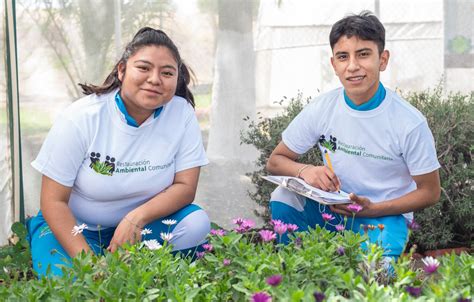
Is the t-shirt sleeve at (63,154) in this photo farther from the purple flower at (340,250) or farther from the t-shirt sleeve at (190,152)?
the purple flower at (340,250)

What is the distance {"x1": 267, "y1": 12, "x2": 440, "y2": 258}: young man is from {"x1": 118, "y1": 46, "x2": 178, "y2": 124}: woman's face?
727 millimetres

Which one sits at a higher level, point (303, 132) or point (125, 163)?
point (303, 132)

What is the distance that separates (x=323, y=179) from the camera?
3684mm

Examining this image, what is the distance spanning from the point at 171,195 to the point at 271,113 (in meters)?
2.27

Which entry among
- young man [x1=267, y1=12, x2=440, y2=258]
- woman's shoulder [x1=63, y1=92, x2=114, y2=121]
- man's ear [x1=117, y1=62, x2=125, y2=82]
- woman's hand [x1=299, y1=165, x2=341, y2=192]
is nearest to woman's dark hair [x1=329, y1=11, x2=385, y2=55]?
young man [x1=267, y1=12, x2=440, y2=258]

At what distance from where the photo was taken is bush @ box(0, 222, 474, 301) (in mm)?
2309

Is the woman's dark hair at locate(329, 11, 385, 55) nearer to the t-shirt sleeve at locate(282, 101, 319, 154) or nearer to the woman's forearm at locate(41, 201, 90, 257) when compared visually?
the t-shirt sleeve at locate(282, 101, 319, 154)

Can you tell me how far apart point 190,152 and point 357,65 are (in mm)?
878

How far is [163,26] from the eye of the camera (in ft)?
18.7

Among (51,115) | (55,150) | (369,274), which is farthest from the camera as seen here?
(51,115)

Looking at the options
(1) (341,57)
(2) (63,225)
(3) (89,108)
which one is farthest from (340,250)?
(3) (89,108)

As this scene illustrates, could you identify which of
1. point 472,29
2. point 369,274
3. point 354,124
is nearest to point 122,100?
point 354,124

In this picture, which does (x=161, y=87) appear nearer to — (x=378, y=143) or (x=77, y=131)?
(x=77, y=131)

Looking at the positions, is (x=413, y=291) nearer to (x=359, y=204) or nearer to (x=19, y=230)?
(x=359, y=204)
